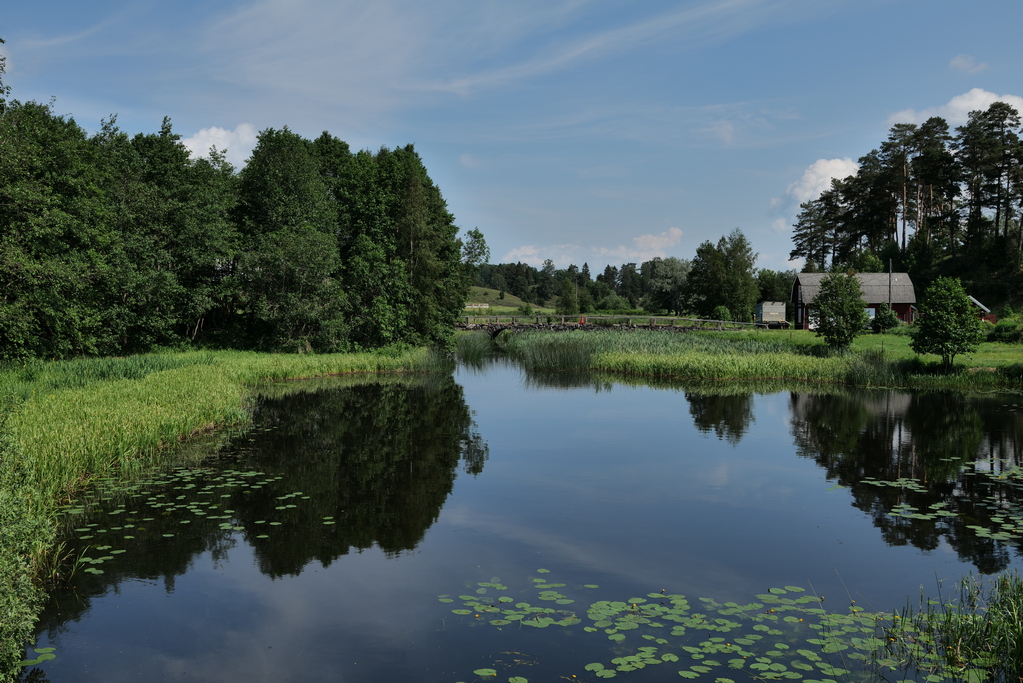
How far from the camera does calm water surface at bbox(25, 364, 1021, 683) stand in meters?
7.32

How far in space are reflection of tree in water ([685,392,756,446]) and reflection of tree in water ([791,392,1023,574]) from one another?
1631 millimetres

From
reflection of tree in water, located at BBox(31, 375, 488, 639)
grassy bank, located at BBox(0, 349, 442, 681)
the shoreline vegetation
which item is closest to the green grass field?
the shoreline vegetation

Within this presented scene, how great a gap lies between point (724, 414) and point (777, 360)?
1199cm

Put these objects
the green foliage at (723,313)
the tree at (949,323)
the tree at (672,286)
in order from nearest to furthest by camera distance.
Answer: the tree at (949,323) → the green foliage at (723,313) → the tree at (672,286)

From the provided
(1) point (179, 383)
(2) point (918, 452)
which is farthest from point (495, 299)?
(2) point (918, 452)

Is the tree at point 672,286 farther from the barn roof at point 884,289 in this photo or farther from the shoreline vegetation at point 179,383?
the shoreline vegetation at point 179,383

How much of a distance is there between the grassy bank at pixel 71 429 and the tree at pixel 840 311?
30.0 meters

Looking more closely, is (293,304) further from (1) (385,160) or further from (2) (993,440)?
(2) (993,440)

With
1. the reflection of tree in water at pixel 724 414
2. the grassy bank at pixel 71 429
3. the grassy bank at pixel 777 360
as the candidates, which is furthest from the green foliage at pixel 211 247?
the reflection of tree in water at pixel 724 414

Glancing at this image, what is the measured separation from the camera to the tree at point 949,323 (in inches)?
1107

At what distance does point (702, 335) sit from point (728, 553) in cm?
4523

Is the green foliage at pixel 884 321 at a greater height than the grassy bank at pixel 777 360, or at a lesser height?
greater

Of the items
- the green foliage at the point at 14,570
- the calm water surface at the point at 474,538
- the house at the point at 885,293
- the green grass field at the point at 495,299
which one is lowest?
the calm water surface at the point at 474,538

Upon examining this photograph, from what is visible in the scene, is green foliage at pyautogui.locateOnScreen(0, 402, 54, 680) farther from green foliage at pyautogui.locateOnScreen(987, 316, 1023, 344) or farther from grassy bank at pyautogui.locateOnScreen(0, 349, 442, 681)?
green foliage at pyautogui.locateOnScreen(987, 316, 1023, 344)
